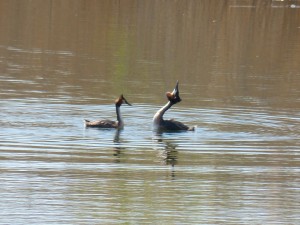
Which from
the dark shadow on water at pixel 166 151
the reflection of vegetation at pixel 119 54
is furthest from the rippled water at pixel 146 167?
the reflection of vegetation at pixel 119 54

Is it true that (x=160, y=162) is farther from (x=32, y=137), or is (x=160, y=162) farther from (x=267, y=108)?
(x=267, y=108)

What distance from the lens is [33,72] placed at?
24.6m

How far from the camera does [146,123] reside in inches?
712

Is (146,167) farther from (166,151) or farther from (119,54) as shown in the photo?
(119,54)

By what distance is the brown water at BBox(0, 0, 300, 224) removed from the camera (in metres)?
11.5

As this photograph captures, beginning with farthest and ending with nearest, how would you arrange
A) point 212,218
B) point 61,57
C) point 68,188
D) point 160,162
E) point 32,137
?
point 61,57
point 32,137
point 160,162
point 68,188
point 212,218

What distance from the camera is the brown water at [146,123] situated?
37.8ft

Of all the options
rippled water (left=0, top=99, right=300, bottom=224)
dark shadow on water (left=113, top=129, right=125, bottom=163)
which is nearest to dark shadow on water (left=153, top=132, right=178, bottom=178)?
rippled water (left=0, top=99, right=300, bottom=224)

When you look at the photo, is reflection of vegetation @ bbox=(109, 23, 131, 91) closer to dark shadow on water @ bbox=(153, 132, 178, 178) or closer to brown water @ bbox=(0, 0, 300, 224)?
Answer: brown water @ bbox=(0, 0, 300, 224)

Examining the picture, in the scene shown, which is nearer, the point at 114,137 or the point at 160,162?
the point at 160,162

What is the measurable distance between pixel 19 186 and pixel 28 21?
84.0ft

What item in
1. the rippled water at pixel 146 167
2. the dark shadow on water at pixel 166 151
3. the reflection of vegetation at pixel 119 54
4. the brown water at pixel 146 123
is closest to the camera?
the rippled water at pixel 146 167

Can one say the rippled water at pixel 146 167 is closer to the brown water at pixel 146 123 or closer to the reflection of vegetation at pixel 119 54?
the brown water at pixel 146 123

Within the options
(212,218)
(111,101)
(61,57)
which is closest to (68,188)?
(212,218)
